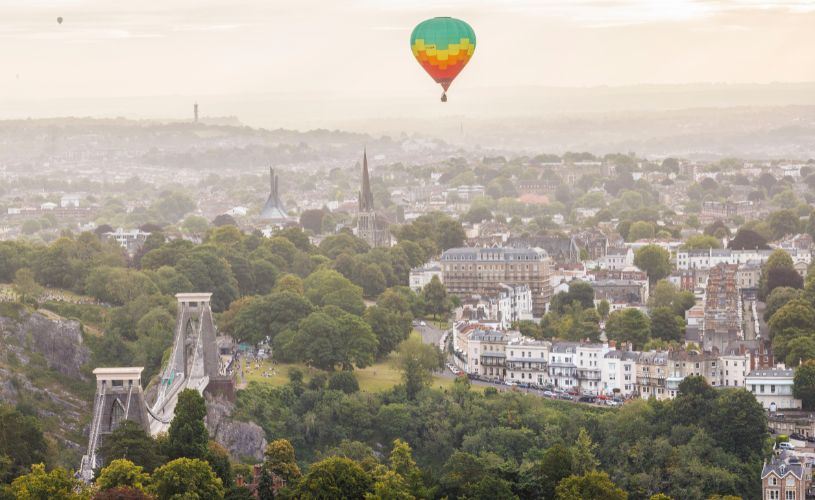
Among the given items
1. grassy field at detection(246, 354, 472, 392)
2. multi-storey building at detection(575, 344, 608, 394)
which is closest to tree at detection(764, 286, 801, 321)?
multi-storey building at detection(575, 344, 608, 394)

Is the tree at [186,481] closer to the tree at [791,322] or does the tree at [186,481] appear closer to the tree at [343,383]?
the tree at [343,383]

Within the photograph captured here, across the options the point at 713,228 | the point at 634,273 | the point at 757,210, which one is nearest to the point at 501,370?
the point at 634,273

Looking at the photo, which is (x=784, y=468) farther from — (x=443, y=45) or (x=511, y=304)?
(x=511, y=304)

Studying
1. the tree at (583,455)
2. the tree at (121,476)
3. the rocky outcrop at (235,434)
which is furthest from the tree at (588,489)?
the rocky outcrop at (235,434)

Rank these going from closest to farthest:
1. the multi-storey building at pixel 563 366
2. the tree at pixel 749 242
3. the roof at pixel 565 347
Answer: the multi-storey building at pixel 563 366 < the roof at pixel 565 347 < the tree at pixel 749 242

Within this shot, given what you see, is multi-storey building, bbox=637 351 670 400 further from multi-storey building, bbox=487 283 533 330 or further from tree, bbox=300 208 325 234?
tree, bbox=300 208 325 234
